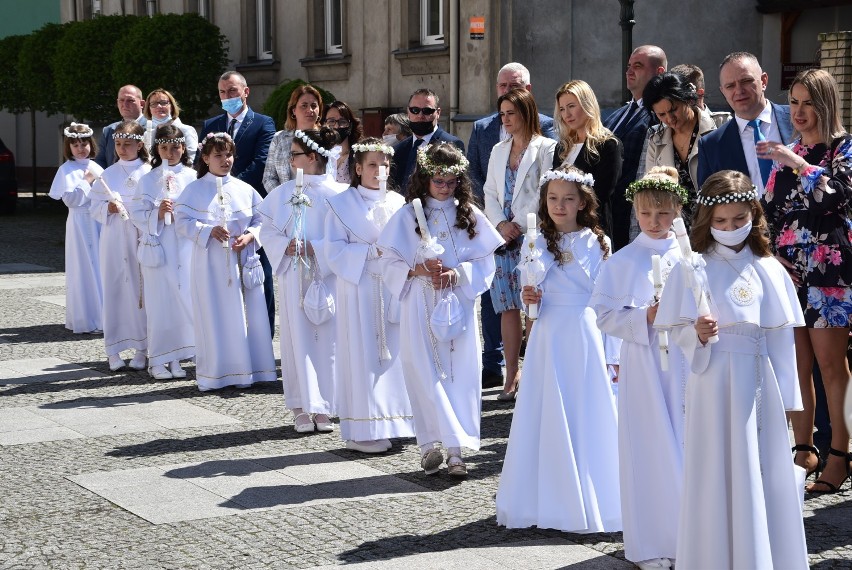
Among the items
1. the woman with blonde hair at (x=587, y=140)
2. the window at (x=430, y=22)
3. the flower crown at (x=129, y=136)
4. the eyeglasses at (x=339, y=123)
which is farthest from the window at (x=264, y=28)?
the woman with blonde hair at (x=587, y=140)

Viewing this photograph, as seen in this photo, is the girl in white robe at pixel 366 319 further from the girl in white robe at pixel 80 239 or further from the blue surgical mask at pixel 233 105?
the girl in white robe at pixel 80 239

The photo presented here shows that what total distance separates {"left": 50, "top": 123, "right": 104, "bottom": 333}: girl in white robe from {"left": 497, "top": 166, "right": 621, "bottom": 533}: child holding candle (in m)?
7.65

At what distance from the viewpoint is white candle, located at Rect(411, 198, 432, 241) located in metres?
6.98

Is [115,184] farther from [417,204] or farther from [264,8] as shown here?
[264,8]

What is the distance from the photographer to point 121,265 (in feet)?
38.1

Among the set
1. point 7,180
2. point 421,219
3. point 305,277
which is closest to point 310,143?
point 305,277

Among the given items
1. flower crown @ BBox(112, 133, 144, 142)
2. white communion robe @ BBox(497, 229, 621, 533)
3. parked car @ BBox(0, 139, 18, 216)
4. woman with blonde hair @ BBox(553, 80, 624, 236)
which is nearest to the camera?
white communion robe @ BBox(497, 229, 621, 533)

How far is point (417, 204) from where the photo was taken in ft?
22.9

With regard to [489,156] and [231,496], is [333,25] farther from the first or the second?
[231,496]

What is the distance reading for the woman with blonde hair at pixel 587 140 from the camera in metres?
8.09

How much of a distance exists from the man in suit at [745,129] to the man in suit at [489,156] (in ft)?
6.17

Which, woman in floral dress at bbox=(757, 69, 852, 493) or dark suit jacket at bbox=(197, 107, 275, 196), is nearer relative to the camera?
woman in floral dress at bbox=(757, 69, 852, 493)

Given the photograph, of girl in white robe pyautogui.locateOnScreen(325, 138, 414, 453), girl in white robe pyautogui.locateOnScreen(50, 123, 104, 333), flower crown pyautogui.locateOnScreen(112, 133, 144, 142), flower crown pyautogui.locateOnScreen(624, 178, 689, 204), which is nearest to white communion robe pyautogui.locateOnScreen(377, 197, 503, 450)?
girl in white robe pyautogui.locateOnScreen(325, 138, 414, 453)

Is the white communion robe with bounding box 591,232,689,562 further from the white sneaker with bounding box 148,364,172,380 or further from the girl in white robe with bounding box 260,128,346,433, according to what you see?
the white sneaker with bounding box 148,364,172,380
